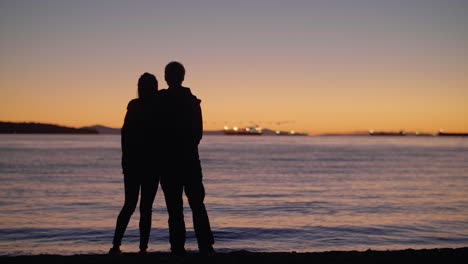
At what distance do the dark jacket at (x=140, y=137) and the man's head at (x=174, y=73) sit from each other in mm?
282

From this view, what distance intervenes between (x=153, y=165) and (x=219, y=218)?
951 centimetres

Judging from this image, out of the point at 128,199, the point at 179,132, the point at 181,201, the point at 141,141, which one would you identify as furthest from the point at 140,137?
the point at 181,201

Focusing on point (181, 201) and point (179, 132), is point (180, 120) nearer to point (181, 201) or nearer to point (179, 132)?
point (179, 132)

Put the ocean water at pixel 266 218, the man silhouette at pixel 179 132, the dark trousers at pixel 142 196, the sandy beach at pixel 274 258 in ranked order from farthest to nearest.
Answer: the ocean water at pixel 266 218, the dark trousers at pixel 142 196, the man silhouette at pixel 179 132, the sandy beach at pixel 274 258

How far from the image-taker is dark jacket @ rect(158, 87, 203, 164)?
607cm

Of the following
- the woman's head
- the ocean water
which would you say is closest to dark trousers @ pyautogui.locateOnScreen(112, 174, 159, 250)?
the woman's head

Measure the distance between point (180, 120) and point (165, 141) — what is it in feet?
0.97

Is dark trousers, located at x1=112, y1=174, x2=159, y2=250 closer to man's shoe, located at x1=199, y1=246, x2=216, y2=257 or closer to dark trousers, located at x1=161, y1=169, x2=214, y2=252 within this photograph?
dark trousers, located at x1=161, y1=169, x2=214, y2=252

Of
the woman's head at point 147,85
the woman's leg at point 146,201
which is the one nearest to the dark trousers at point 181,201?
the woman's leg at point 146,201

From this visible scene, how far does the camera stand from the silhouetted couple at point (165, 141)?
608cm

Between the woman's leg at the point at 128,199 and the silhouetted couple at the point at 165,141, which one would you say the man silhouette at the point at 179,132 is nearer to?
the silhouetted couple at the point at 165,141

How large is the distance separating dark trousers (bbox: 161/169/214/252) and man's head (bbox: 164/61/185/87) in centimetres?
101

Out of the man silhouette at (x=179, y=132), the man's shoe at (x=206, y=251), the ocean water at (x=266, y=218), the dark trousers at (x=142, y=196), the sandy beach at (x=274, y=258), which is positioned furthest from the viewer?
the ocean water at (x=266, y=218)

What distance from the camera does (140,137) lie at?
20.3ft
